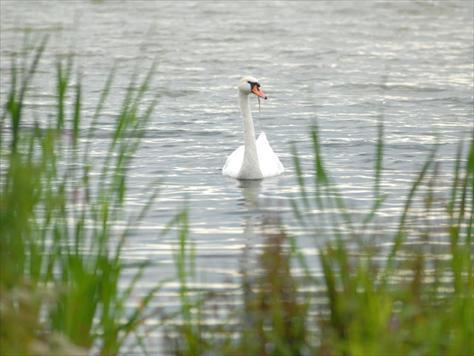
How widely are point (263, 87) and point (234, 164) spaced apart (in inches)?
273

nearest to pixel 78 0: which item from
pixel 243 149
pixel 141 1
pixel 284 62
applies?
pixel 141 1

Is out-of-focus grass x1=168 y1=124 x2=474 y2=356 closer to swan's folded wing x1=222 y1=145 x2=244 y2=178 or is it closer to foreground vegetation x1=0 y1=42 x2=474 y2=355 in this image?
foreground vegetation x1=0 y1=42 x2=474 y2=355

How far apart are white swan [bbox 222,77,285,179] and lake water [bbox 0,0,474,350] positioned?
14cm

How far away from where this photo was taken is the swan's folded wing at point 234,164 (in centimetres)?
1316

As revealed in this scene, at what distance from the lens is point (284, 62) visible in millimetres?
22688

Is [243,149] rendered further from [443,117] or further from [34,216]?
[34,216]

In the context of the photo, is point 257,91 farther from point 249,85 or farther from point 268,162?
point 268,162

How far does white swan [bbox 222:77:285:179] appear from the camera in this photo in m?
13.1

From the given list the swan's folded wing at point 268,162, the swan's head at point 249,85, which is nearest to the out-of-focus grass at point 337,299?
the swan's folded wing at point 268,162

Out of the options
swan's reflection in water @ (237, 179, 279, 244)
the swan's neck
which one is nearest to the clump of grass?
swan's reflection in water @ (237, 179, 279, 244)

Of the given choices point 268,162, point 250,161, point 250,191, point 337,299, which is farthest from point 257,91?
point 337,299

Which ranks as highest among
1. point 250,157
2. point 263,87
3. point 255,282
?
point 255,282

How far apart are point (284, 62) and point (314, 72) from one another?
135 centimetres

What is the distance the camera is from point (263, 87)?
20172 mm
